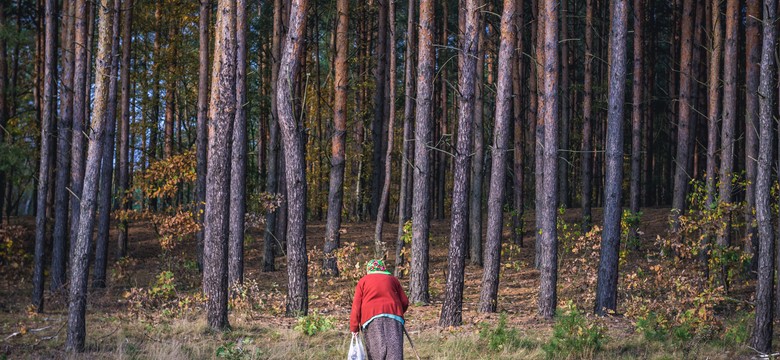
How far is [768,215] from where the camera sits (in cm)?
1129

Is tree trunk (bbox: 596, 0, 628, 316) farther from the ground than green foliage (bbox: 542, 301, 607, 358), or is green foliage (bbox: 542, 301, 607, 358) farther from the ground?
tree trunk (bbox: 596, 0, 628, 316)

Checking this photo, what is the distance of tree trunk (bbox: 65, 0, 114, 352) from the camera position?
11.0m

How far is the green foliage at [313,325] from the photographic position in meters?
12.7

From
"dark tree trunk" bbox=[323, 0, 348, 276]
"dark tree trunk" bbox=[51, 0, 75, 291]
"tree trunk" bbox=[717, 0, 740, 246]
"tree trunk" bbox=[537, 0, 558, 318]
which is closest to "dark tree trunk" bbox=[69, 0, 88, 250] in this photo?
"dark tree trunk" bbox=[51, 0, 75, 291]

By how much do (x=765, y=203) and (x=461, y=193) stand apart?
509 cm

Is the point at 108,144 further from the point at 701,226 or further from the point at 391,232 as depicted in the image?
the point at 701,226

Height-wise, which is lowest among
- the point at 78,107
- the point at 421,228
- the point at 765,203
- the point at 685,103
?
the point at 421,228

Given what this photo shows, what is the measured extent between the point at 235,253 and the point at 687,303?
9.60m

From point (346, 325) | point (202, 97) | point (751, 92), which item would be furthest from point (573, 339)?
point (202, 97)

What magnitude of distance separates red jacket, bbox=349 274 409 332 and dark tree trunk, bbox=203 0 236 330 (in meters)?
5.13

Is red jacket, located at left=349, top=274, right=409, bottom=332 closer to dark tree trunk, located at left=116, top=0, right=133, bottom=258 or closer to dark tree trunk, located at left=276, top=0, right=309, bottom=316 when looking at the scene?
dark tree trunk, located at left=276, top=0, right=309, bottom=316

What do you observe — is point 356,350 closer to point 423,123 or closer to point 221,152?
point 221,152

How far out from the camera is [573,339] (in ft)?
36.5

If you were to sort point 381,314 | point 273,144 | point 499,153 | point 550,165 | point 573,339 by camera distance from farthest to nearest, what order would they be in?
1. point 273,144
2. point 550,165
3. point 499,153
4. point 573,339
5. point 381,314
